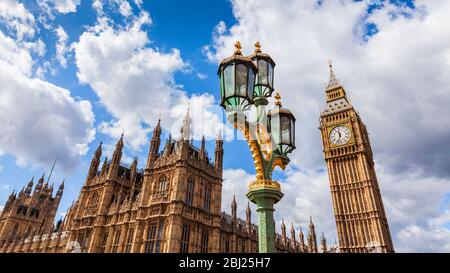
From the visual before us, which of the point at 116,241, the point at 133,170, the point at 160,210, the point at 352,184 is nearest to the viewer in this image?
the point at 160,210

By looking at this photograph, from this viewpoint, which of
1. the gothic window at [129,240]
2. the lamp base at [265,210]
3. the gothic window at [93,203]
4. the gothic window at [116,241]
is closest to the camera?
the lamp base at [265,210]

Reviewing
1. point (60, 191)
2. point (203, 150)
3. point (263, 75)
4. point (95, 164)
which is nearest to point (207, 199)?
point (203, 150)

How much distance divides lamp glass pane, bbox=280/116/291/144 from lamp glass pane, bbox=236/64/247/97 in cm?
179

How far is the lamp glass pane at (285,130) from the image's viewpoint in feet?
23.0

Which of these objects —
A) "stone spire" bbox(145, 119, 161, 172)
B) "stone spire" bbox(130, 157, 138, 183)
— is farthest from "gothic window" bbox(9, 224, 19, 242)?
"stone spire" bbox(145, 119, 161, 172)

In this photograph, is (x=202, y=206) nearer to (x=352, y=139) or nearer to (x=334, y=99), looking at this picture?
(x=352, y=139)

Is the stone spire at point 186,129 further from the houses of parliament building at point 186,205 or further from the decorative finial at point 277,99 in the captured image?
the decorative finial at point 277,99

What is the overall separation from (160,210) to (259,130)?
86.7ft

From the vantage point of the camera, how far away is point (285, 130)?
281 inches

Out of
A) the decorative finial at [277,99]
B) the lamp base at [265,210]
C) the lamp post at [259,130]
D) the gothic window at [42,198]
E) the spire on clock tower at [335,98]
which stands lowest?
the lamp base at [265,210]

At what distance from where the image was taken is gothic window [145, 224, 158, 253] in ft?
96.0

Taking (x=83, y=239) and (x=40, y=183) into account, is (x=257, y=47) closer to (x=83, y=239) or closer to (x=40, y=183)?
(x=83, y=239)

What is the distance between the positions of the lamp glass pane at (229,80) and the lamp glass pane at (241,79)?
121 millimetres

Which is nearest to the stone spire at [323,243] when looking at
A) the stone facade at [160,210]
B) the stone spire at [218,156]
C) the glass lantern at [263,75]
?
the stone facade at [160,210]
